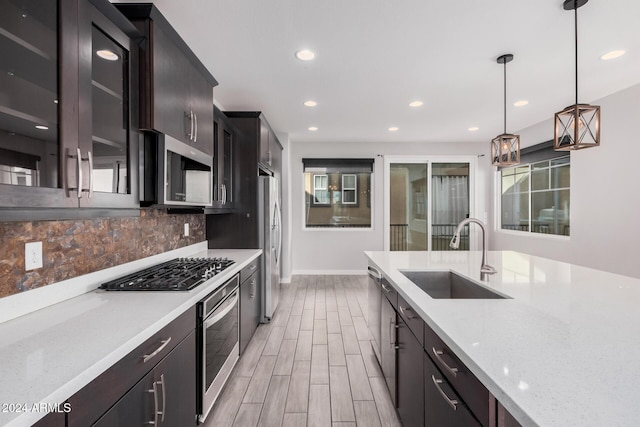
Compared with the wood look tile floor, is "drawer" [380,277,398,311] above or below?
above

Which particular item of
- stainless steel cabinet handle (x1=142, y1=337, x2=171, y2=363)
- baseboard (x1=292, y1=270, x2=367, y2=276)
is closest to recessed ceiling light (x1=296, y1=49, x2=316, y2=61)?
stainless steel cabinet handle (x1=142, y1=337, x2=171, y2=363)

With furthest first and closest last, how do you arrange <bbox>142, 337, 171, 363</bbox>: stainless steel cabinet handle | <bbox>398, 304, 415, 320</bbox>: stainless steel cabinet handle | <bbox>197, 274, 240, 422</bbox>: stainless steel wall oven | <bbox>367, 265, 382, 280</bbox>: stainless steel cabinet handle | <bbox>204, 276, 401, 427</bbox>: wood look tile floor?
<bbox>367, 265, 382, 280</bbox>: stainless steel cabinet handle → <bbox>204, 276, 401, 427</bbox>: wood look tile floor → <bbox>197, 274, 240, 422</bbox>: stainless steel wall oven → <bbox>398, 304, 415, 320</bbox>: stainless steel cabinet handle → <bbox>142, 337, 171, 363</bbox>: stainless steel cabinet handle

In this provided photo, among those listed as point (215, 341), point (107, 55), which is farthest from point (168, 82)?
point (215, 341)

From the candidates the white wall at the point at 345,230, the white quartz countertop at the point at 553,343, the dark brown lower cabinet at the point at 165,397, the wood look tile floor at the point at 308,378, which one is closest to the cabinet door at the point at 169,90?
the dark brown lower cabinet at the point at 165,397

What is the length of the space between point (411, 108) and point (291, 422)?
3.60 metres

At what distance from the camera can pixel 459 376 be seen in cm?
98

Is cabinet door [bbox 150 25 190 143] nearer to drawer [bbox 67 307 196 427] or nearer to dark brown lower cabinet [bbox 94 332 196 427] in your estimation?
drawer [bbox 67 307 196 427]

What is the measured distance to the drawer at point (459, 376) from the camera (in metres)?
0.84

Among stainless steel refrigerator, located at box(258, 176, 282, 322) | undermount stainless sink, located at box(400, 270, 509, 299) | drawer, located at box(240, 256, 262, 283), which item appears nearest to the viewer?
undermount stainless sink, located at box(400, 270, 509, 299)

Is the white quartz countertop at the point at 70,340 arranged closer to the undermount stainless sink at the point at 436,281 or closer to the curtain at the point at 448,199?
the undermount stainless sink at the point at 436,281

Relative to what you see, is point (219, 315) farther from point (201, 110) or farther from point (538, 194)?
point (538, 194)

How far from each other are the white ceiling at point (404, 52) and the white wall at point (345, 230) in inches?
68.0

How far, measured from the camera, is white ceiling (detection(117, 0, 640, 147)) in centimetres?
193

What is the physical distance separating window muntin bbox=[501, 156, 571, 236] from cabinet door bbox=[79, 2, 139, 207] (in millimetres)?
5183
